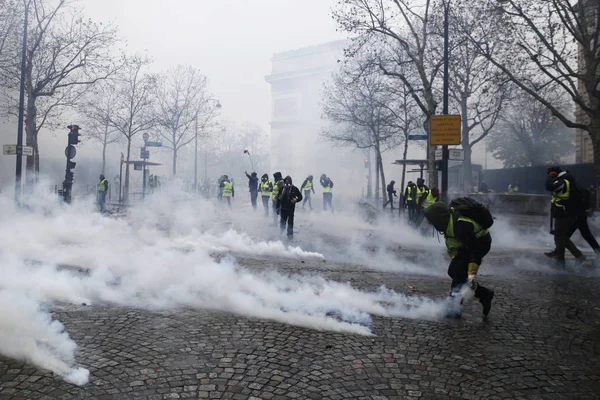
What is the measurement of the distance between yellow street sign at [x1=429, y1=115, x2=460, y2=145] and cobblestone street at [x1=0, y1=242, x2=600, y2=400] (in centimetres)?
998

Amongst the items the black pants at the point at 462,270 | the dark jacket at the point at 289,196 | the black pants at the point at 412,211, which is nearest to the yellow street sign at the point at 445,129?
the black pants at the point at 412,211

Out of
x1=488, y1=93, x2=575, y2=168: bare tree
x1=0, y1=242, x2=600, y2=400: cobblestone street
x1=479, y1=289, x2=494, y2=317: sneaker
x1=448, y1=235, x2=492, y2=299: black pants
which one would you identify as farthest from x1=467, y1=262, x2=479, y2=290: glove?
x1=488, y1=93, x2=575, y2=168: bare tree

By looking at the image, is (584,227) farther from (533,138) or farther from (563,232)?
(533,138)

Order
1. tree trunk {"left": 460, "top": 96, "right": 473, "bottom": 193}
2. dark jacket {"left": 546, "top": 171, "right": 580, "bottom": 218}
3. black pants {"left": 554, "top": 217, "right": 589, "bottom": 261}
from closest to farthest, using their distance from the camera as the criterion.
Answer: dark jacket {"left": 546, "top": 171, "right": 580, "bottom": 218}
black pants {"left": 554, "top": 217, "right": 589, "bottom": 261}
tree trunk {"left": 460, "top": 96, "right": 473, "bottom": 193}

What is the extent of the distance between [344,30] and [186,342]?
662 inches

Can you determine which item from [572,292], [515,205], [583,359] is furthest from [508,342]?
[515,205]

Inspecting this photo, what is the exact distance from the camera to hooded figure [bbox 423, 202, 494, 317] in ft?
15.7

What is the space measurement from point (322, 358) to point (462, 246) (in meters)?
2.13

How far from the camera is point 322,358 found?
12.2 ft

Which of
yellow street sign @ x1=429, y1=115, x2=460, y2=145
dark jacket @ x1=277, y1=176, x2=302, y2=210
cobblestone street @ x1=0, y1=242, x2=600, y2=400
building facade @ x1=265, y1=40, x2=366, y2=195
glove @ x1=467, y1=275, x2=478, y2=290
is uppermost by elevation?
building facade @ x1=265, y1=40, x2=366, y2=195

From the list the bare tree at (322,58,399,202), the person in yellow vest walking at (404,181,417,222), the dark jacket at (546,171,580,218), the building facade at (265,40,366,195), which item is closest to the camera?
the dark jacket at (546,171,580,218)

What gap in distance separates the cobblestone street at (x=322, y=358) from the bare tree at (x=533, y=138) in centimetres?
4093

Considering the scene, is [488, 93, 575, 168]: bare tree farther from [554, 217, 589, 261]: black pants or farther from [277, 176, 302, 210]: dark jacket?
[554, 217, 589, 261]: black pants

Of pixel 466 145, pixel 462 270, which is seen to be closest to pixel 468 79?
pixel 466 145
